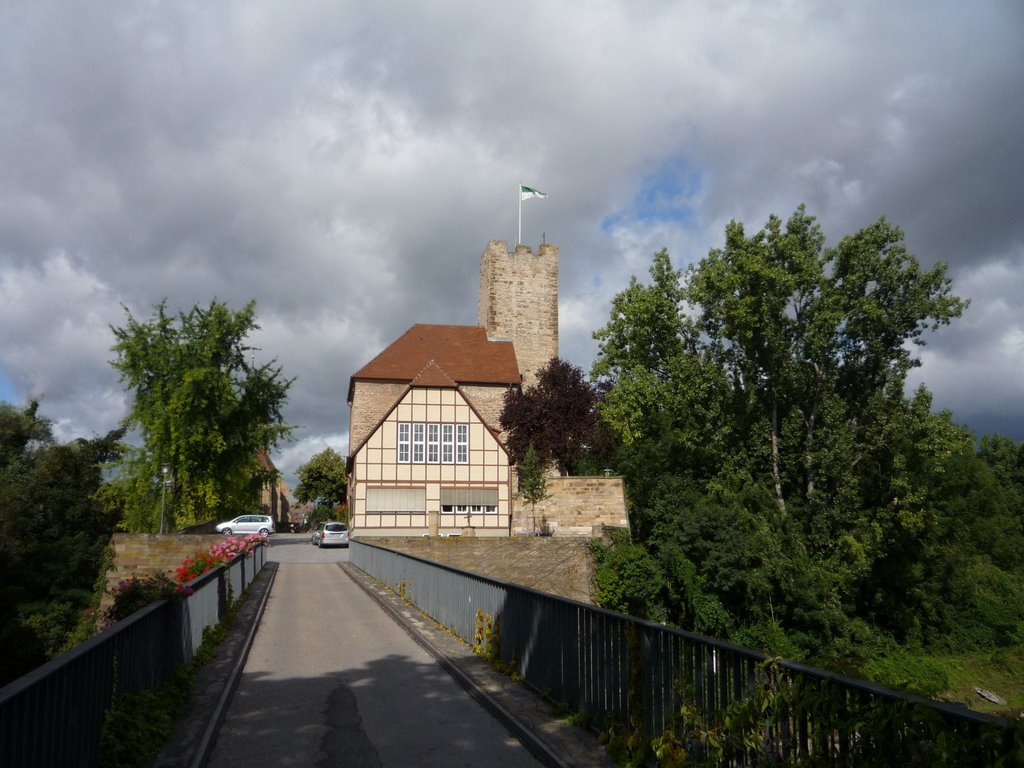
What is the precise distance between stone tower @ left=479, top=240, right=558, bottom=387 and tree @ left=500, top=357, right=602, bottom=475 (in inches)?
390

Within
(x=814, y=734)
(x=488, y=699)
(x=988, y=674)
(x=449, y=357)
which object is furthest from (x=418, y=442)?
(x=814, y=734)

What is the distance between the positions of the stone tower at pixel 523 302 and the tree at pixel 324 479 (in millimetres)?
27856

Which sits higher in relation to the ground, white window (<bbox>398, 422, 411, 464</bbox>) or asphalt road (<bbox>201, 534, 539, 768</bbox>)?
white window (<bbox>398, 422, 411, 464</bbox>)

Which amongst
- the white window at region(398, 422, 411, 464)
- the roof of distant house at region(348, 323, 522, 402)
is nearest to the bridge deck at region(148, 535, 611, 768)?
the white window at region(398, 422, 411, 464)

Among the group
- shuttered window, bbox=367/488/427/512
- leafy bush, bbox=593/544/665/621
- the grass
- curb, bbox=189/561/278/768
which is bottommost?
the grass

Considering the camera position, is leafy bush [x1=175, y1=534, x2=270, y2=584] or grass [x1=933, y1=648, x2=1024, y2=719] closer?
leafy bush [x1=175, y1=534, x2=270, y2=584]

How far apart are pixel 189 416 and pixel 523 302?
27911 mm

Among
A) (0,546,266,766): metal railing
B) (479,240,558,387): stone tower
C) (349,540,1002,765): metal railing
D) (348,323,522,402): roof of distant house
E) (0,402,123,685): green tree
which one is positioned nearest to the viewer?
(349,540,1002,765): metal railing

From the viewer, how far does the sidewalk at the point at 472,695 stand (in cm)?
→ 630

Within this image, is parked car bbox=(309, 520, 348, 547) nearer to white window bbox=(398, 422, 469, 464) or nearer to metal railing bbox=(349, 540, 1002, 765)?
white window bbox=(398, 422, 469, 464)

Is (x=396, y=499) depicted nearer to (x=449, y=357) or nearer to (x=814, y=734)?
(x=449, y=357)

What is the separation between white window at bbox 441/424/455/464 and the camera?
150ft

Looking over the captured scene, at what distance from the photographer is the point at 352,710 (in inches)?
322

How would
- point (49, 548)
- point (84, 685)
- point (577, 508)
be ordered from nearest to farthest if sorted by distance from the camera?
1. point (84, 685)
2. point (49, 548)
3. point (577, 508)
